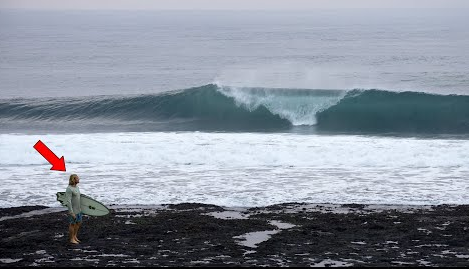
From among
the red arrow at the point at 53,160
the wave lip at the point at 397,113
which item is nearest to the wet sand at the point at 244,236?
the red arrow at the point at 53,160

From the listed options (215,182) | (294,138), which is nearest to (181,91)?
(294,138)

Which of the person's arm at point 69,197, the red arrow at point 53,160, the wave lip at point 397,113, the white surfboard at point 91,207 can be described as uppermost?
the wave lip at point 397,113

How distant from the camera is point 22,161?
23.1 metres

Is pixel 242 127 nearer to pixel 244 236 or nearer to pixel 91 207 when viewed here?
pixel 91 207

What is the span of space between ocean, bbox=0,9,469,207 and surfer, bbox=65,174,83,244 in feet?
13.1

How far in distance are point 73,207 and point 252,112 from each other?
64.1ft

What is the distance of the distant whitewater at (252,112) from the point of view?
101ft

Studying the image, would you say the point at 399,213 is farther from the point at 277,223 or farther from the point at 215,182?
the point at 215,182

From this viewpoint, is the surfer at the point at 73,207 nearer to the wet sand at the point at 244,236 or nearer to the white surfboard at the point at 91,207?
the wet sand at the point at 244,236

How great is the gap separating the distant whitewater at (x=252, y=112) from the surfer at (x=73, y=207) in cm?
1708


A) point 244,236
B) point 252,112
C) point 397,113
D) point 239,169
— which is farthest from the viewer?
point 252,112

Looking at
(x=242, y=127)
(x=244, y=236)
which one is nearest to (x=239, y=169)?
(x=244, y=236)

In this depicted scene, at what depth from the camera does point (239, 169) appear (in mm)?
21594

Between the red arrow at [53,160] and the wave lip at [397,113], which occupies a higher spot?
the wave lip at [397,113]
